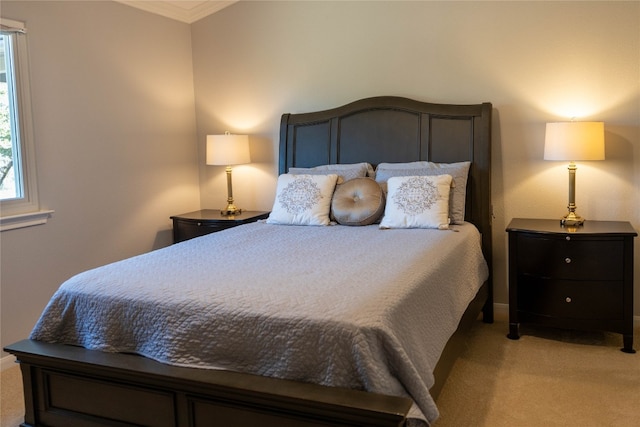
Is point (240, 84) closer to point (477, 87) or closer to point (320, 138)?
point (320, 138)

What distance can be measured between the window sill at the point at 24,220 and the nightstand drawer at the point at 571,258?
113 inches

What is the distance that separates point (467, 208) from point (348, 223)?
0.80 metres

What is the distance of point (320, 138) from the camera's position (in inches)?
167

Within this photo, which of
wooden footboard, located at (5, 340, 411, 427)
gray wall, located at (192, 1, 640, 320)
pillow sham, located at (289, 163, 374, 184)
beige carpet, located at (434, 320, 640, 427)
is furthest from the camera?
pillow sham, located at (289, 163, 374, 184)

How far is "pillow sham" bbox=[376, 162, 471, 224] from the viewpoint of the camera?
360 cm

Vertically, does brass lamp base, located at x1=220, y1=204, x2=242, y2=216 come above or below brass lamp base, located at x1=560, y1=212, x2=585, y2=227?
above

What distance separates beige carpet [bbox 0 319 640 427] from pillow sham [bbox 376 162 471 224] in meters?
0.80

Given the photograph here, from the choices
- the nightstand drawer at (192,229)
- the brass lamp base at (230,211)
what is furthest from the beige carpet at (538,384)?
the brass lamp base at (230,211)

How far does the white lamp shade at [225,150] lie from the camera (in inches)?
170

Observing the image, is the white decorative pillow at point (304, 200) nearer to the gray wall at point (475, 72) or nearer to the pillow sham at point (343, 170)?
the pillow sham at point (343, 170)

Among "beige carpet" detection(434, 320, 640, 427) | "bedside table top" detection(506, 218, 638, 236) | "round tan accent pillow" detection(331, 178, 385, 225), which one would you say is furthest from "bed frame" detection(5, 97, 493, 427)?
"round tan accent pillow" detection(331, 178, 385, 225)

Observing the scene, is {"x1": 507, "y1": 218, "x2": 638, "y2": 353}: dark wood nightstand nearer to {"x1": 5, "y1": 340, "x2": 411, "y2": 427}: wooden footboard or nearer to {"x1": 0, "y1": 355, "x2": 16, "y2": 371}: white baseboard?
{"x1": 5, "y1": 340, "x2": 411, "y2": 427}: wooden footboard

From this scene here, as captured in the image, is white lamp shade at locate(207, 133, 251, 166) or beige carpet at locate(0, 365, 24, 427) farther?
white lamp shade at locate(207, 133, 251, 166)

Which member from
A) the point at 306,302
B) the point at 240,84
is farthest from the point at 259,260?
the point at 240,84
